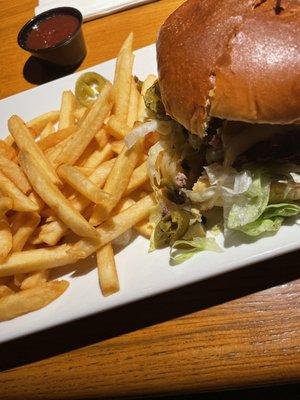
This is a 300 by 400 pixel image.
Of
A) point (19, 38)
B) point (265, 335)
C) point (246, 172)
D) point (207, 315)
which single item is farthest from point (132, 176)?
point (19, 38)

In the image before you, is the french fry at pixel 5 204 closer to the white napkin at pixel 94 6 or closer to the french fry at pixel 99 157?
the french fry at pixel 99 157

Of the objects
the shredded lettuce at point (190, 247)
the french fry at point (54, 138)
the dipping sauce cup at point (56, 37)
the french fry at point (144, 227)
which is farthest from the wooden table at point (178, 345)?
the dipping sauce cup at point (56, 37)

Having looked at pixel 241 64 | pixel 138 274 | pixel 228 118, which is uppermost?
pixel 241 64

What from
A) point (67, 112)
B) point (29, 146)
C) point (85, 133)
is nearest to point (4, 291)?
point (29, 146)

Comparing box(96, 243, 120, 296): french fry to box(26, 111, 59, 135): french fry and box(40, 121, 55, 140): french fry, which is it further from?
box(26, 111, 59, 135): french fry

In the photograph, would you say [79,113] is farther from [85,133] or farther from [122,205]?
[122,205]

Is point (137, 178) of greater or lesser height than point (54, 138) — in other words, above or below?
below

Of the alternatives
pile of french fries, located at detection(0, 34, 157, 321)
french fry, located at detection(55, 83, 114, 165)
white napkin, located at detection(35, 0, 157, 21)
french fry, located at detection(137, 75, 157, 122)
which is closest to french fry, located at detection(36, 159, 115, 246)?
pile of french fries, located at detection(0, 34, 157, 321)
